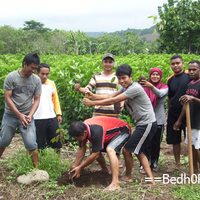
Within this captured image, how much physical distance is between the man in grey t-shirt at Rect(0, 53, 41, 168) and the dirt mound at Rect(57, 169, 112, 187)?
2.03 ft

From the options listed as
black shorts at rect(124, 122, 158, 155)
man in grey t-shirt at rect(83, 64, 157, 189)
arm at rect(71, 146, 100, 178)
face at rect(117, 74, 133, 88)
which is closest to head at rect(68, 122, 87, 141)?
arm at rect(71, 146, 100, 178)

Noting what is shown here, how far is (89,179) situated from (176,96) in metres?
2.02

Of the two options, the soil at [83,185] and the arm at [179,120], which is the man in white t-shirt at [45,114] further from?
the arm at [179,120]

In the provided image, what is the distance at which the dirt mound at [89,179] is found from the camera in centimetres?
339

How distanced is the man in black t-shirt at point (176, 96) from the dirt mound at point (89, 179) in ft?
4.14

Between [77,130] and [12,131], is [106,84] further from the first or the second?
[12,131]

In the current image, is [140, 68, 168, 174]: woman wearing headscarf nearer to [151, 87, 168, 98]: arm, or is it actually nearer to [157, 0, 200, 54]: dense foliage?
[151, 87, 168, 98]: arm

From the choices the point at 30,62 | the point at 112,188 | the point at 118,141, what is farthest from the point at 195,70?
the point at 30,62

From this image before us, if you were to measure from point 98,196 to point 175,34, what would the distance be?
3232 cm

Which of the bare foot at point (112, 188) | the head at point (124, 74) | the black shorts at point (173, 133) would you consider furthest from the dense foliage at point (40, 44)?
the bare foot at point (112, 188)

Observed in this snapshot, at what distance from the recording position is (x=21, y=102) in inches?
135

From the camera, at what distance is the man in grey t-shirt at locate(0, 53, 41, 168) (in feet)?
10.8

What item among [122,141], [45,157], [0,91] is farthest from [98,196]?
[0,91]

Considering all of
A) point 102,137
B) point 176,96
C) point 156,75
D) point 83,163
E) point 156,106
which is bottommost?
point 83,163
